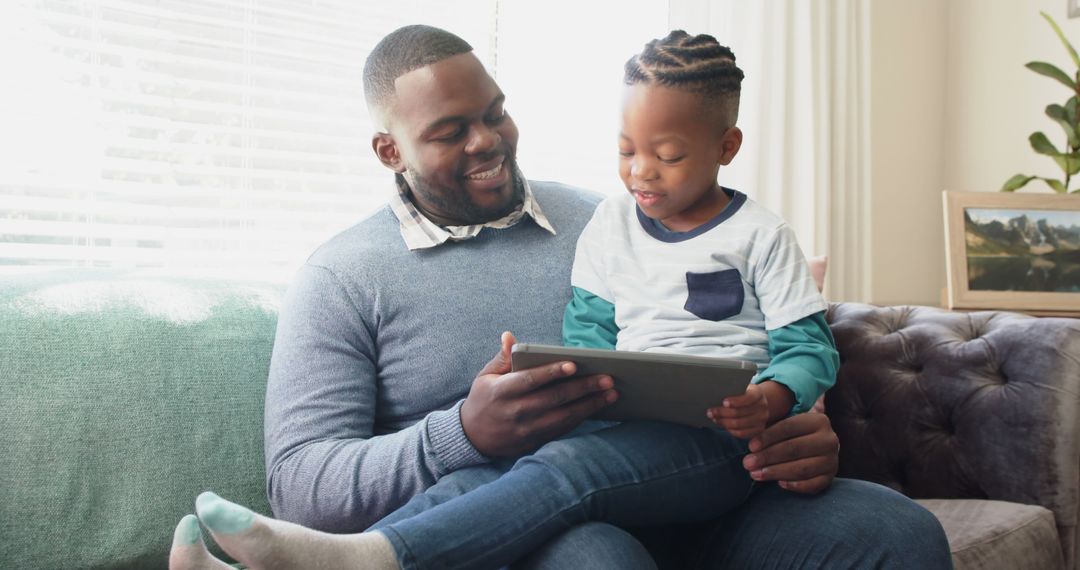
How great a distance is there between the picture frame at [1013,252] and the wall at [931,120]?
2.90 feet

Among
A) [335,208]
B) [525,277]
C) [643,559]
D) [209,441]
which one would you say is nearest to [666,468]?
[643,559]

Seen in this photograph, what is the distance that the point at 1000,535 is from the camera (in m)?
1.44

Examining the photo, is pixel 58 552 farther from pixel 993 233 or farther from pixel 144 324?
pixel 993 233

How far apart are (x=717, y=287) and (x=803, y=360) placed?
0.51 ft

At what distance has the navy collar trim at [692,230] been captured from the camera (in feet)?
4.47

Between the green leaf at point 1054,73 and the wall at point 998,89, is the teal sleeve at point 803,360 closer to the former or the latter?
the green leaf at point 1054,73

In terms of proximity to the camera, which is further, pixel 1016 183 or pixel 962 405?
pixel 1016 183

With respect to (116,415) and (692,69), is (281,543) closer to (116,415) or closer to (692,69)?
(116,415)

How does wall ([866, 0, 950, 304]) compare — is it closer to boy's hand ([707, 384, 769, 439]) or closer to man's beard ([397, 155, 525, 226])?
man's beard ([397, 155, 525, 226])

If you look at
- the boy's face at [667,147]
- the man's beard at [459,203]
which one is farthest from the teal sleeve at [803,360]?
the man's beard at [459,203]

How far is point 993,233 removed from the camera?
8.55ft

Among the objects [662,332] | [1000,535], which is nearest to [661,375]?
[662,332]

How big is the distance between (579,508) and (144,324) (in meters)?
0.79

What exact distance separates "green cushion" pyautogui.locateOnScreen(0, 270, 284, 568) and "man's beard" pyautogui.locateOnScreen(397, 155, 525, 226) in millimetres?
369
